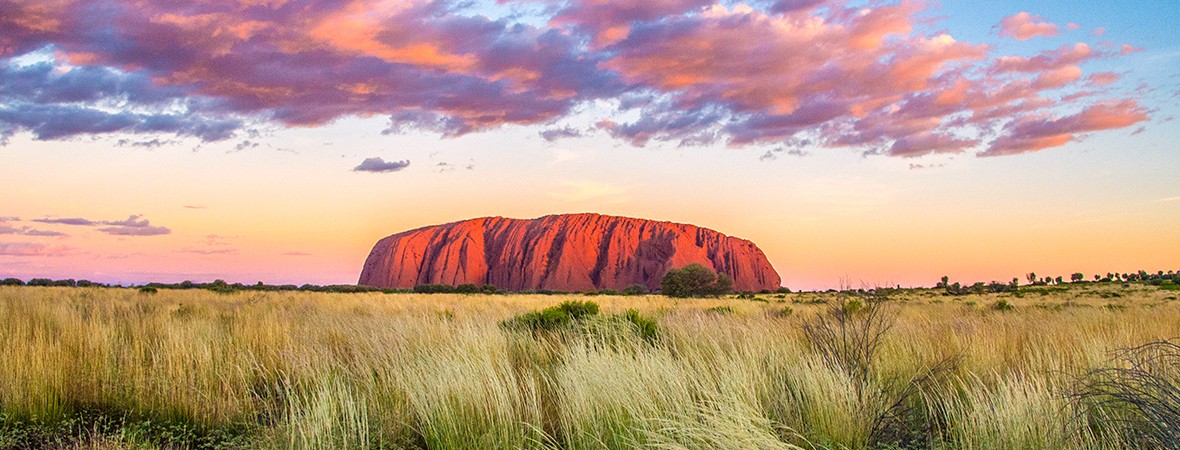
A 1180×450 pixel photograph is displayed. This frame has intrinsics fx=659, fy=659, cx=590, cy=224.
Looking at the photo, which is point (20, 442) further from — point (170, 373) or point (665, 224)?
point (665, 224)

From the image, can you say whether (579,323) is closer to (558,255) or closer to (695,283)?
(695,283)

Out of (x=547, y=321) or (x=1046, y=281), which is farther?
(x=1046, y=281)

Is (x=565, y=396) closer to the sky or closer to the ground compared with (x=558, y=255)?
closer to the ground

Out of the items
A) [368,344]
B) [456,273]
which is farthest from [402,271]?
[368,344]

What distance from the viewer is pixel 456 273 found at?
347ft

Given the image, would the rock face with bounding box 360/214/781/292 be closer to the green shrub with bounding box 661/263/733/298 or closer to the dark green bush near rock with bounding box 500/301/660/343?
the green shrub with bounding box 661/263/733/298

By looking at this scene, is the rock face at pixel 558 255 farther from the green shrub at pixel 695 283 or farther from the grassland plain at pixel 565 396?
the grassland plain at pixel 565 396

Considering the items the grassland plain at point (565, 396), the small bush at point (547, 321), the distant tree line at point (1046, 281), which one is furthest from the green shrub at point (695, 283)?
the grassland plain at point (565, 396)

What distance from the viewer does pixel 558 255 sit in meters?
103

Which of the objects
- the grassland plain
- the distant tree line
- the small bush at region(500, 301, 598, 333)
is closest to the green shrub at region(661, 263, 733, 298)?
the distant tree line

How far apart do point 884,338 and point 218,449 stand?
7.08 metres

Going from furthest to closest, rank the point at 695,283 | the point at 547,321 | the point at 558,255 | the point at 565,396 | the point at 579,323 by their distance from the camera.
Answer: the point at 558,255 → the point at 695,283 → the point at 547,321 → the point at 579,323 → the point at 565,396

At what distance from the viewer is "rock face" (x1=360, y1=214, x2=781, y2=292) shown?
10294 centimetres

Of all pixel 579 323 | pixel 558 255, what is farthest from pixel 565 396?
pixel 558 255
